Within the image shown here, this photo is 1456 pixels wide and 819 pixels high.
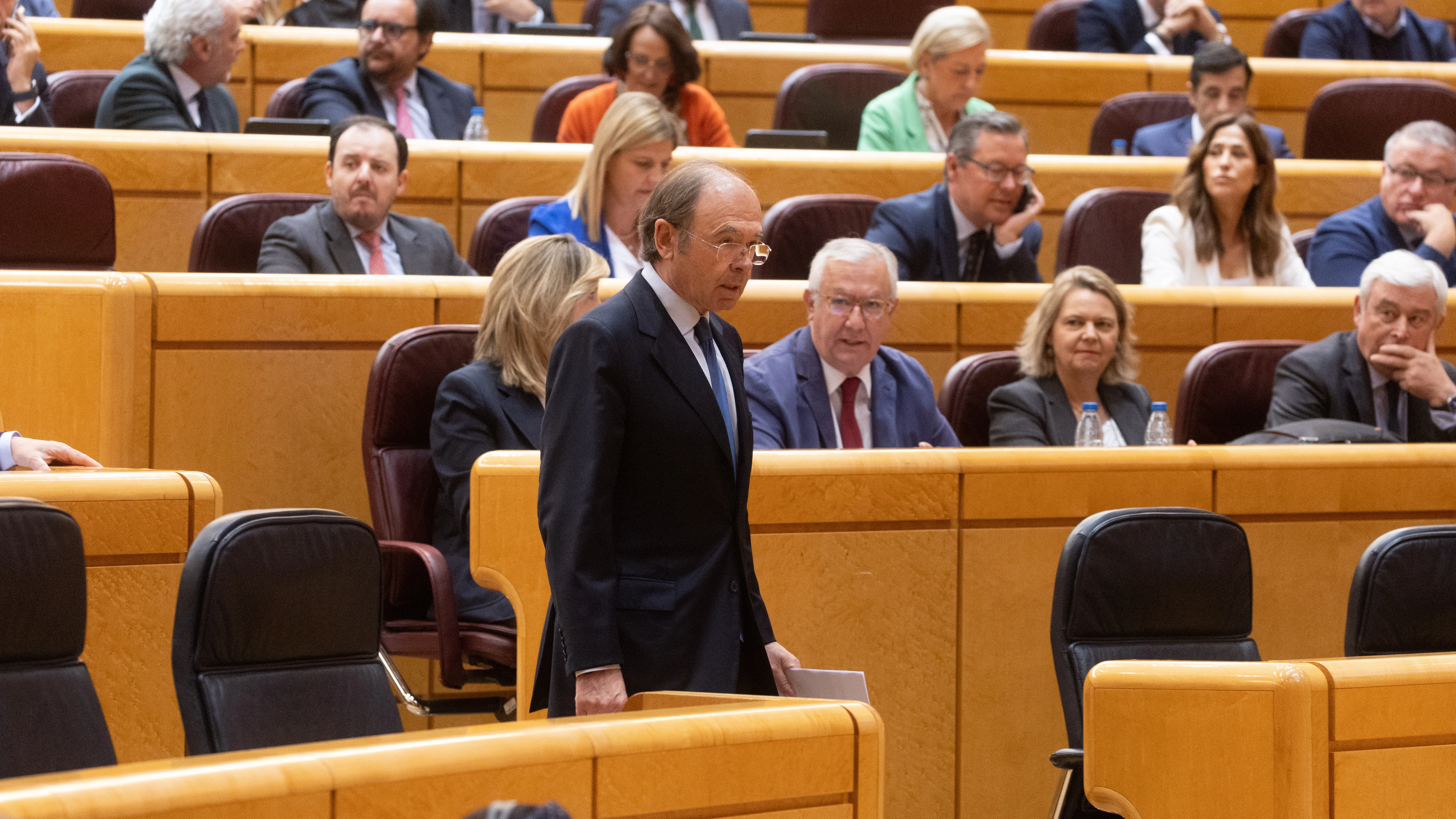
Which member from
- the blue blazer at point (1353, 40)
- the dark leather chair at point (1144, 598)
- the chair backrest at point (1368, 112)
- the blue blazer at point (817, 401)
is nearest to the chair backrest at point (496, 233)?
the blue blazer at point (817, 401)

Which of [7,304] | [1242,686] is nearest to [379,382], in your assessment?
[7,304]

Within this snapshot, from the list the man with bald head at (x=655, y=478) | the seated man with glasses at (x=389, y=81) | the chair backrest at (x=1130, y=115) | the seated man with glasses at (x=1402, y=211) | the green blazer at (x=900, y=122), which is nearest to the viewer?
the man with bald head at (x=655, y=478)

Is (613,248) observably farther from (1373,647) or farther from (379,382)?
(1373,647)

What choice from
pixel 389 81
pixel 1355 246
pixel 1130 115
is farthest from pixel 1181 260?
pixel 389 81

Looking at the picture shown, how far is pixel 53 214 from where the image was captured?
2.86 m

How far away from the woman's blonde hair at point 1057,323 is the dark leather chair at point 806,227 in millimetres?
554

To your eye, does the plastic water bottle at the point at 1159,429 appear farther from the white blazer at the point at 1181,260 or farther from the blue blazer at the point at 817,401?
the white blazer at the point at 1181,260

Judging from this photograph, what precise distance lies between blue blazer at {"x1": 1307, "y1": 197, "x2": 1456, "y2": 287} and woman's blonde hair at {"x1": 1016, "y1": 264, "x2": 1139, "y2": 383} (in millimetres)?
985

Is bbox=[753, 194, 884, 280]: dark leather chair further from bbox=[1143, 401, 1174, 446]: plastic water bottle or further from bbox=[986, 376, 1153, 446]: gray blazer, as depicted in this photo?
bbox=[1143, 401, 1174, 446]: plastic water bottle

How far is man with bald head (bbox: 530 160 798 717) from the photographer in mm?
1564

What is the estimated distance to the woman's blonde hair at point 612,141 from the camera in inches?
123

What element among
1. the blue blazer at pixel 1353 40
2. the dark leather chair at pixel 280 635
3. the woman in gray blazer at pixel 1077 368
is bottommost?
the dark leather chair at pixel 280 635

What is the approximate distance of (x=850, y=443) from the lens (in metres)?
2.63

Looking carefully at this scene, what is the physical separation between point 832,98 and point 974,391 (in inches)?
67.9
